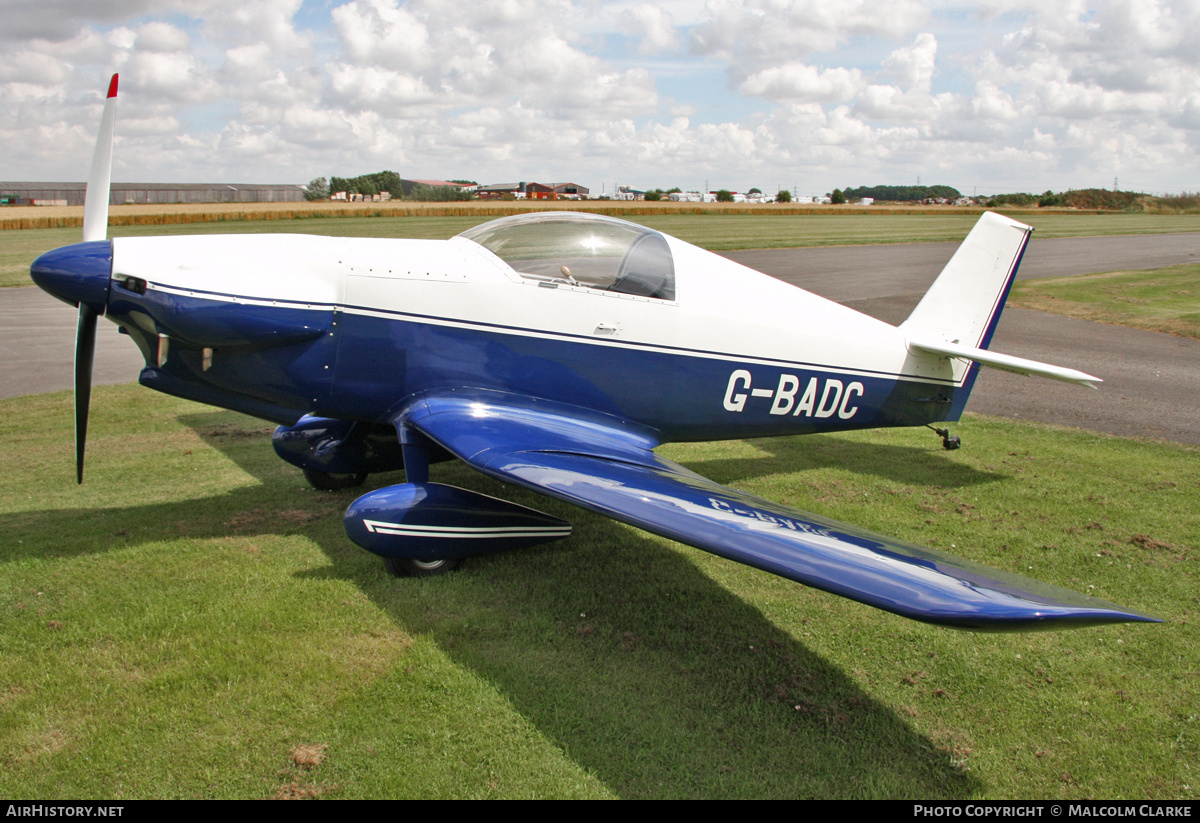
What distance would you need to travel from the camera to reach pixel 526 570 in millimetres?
5031

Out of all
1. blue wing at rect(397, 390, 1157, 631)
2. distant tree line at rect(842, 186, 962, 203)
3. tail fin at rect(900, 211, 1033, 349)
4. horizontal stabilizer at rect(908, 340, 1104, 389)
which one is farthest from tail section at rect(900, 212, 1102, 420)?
distant tree line at rect(842, 186, 962, 203)

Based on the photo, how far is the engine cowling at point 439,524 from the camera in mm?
4594

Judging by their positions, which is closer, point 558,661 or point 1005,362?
point 558,661

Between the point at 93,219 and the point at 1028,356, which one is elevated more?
the point at 93,219

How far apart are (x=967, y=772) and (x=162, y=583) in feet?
14.4

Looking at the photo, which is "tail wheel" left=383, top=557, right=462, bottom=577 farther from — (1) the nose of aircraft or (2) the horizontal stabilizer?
(2) the horizontal stabilizer

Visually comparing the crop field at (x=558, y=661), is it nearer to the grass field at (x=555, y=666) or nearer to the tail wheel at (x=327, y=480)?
the grass field at (x=555, y=666)

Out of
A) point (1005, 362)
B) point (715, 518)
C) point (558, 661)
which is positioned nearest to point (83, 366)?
point (558, 661)

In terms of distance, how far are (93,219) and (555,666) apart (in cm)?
431

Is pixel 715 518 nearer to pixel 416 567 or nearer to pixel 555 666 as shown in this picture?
pixel 555 666

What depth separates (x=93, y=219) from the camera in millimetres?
5266

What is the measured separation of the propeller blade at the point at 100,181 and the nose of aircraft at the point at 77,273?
695 millimetres

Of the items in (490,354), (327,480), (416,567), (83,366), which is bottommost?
(416,567)

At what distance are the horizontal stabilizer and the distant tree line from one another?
5043 inches
